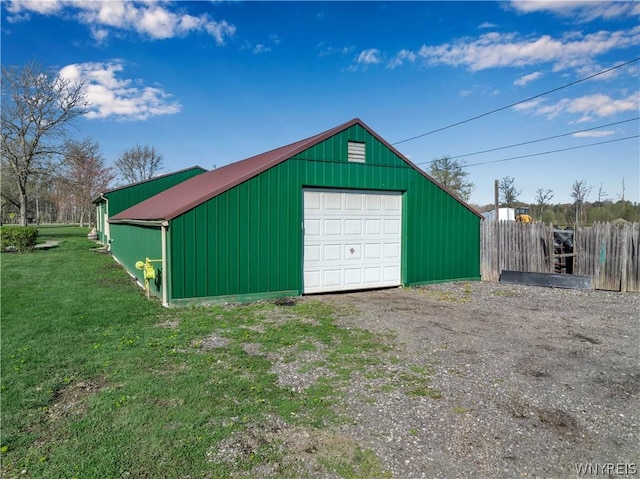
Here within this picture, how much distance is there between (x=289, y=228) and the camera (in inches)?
344

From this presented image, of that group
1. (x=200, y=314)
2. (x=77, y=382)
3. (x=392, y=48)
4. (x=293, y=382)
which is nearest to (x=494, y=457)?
(x=293, y=382)

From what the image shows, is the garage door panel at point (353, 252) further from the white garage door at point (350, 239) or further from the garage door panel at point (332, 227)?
the garage door panel at point (332, 227)

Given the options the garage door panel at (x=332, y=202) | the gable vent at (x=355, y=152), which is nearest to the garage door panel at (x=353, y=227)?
the garage door panel at (x=332, y=202)

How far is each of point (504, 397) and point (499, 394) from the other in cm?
7

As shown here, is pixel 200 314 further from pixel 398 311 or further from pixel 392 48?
pixel 392 48

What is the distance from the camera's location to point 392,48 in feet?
49.3

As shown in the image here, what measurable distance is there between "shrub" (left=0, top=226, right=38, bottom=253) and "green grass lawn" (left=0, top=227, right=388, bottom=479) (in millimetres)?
14226

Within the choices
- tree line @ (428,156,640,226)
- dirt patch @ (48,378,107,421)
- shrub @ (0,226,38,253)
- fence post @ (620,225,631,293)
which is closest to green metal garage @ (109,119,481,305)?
fence post @ (620,225,631,293)

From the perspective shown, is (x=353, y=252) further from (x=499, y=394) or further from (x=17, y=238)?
(x=17, y=238)

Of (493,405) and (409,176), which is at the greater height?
(409,176)

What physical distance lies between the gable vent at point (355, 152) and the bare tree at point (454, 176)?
28644 mm

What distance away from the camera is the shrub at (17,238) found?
60.2 feet

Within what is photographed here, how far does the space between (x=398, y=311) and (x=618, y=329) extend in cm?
368

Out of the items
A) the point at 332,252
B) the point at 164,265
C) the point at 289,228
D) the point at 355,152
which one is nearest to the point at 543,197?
the point at 355,152
